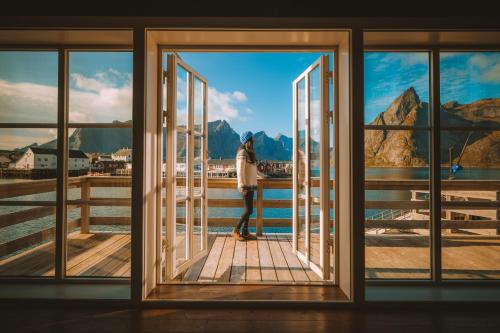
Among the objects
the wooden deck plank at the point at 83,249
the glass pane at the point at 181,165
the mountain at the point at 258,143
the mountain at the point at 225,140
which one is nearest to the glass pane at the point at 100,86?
the glass pane at the point at 181,165

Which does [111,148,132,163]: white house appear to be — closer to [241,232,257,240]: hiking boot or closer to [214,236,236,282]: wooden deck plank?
[214,236,236,282]: wooden deck plank

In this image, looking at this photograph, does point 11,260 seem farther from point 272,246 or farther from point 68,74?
point 272,246

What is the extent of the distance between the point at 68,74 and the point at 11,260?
1655mm

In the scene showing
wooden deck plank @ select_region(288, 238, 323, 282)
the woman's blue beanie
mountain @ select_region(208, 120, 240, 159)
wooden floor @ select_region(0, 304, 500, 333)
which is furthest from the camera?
mountain @ select_region(208, 120, 240, 159)

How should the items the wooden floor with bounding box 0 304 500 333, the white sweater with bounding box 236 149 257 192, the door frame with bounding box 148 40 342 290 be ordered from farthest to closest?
the white sweater with bounding box 236 149 257 192
the door frame with bounding box 148 40 342 290
the wooden floor with bounding box 0 304 500 333

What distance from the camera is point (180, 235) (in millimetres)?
2545

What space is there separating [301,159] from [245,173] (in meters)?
0.96

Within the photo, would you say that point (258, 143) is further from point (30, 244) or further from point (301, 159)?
point (30, 244)

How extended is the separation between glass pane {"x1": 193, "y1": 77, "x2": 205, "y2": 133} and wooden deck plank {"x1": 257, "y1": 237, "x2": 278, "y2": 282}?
155cm

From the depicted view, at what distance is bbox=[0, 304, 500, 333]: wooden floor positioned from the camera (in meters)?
1.74

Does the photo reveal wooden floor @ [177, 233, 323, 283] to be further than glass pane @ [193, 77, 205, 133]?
No

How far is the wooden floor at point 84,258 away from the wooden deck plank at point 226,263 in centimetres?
80

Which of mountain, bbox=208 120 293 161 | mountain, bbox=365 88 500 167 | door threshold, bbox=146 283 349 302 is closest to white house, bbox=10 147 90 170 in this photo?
door threshold, bbox=146 283 349 302

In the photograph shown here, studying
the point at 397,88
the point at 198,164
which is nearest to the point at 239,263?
the point at 198,164
